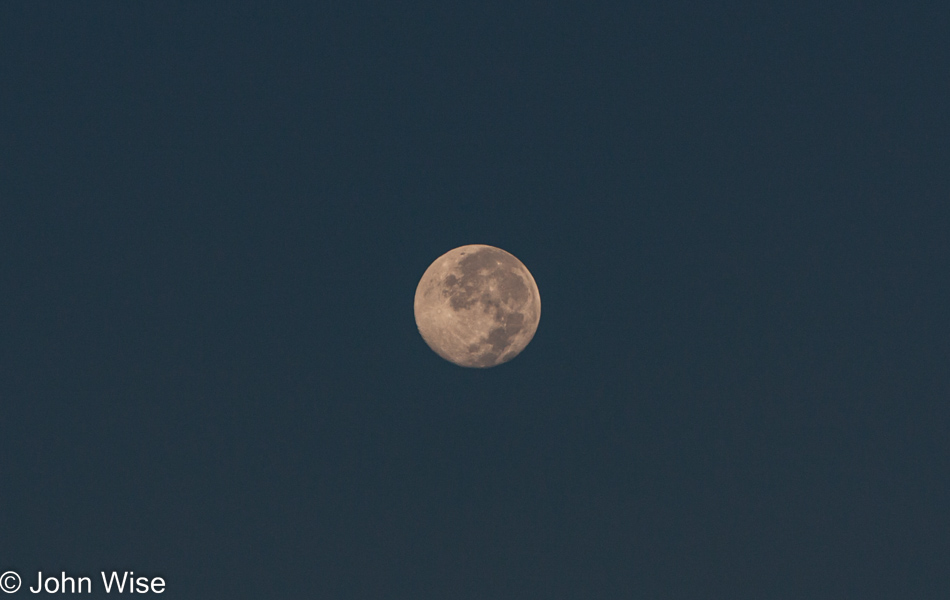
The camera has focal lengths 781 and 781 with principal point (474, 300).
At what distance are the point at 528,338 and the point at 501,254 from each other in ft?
12.0

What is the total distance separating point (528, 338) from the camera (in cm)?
3216

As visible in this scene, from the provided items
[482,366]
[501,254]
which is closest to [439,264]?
[501,254]

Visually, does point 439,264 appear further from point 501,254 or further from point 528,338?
point 528,338

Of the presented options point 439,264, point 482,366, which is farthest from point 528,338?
point 439,264

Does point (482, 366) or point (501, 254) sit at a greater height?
point (501, 254)

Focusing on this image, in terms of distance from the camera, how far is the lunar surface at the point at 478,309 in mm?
30719

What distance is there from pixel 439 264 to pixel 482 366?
15.2ft

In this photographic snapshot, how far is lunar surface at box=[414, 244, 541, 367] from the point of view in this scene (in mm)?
30719

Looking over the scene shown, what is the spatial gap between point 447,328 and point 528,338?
3.51m

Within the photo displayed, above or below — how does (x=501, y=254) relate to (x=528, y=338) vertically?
above

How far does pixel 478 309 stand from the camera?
30.6 m

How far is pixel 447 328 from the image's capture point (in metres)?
31.0

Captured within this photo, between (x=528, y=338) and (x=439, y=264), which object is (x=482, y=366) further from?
(x=439, y=264)

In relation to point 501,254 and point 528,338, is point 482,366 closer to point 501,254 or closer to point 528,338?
point 528,338
